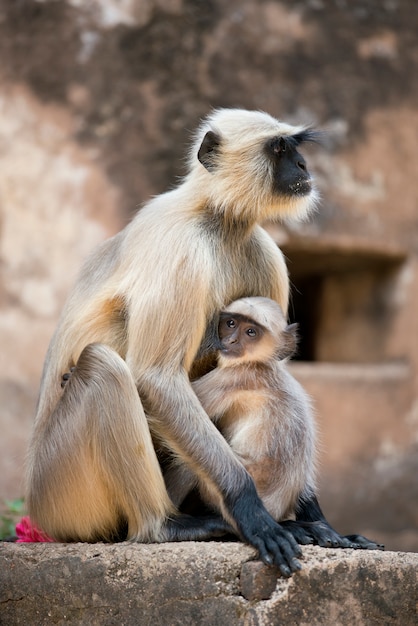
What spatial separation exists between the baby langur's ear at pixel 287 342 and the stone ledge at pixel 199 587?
2.47 ft

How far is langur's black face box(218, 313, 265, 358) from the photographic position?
342 cm

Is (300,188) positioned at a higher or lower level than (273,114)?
lower

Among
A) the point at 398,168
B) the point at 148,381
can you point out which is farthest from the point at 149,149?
the point at 148,381

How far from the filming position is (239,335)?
3.42 meters

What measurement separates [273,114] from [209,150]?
12.7 feet

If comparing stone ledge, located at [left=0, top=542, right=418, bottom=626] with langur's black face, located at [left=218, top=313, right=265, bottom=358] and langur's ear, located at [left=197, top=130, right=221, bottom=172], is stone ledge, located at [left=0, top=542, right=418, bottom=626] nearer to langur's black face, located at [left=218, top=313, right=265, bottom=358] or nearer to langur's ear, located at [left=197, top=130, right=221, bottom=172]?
langur's black face, located at [left=218, top=313, right=265, bottom=358]

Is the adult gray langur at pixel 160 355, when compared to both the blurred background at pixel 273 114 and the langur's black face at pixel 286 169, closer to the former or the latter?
the langur's black face at pixel 286 169

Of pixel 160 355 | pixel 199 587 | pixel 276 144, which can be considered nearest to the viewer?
pixel 199 587

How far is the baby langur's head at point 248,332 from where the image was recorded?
3.42 metres

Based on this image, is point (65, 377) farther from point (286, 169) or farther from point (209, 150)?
point (286, 169)

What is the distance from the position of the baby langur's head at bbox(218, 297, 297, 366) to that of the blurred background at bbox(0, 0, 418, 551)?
3601 mm

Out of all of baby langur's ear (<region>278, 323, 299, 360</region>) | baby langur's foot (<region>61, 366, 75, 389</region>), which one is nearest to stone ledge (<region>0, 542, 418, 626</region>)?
baby langur's foot (<region>61, 366, 75, 389</region>)

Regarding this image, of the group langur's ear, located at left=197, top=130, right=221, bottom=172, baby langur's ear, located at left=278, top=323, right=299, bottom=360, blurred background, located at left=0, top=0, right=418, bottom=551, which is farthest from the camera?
blurred background, located at left=0, top=0, right=418, bottom=551

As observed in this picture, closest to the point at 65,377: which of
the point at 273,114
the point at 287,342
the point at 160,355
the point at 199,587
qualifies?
the point at 160,355
